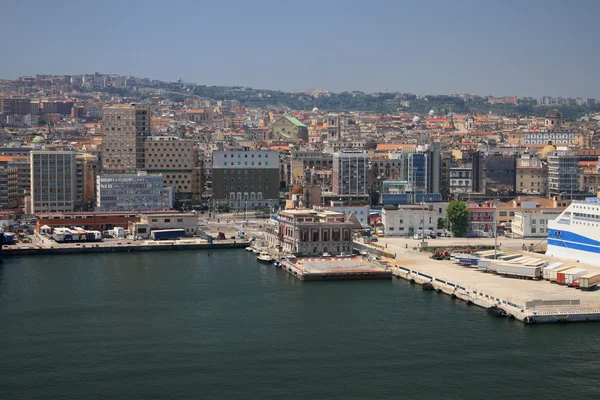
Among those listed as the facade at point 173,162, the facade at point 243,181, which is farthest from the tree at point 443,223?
the facade at point 173,162

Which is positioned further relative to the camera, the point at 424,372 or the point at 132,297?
the point at 132,297

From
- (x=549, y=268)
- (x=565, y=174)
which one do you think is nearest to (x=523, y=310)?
(x=549, y=268)

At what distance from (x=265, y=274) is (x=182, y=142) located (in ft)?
53.5

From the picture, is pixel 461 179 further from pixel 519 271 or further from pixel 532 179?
pixel 519 271

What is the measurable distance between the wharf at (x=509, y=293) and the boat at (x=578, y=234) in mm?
578

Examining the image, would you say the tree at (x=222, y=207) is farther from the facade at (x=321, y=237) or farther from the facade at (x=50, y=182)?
the facade at (x=321, y=237)

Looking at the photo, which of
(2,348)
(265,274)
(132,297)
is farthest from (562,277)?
(2,348)

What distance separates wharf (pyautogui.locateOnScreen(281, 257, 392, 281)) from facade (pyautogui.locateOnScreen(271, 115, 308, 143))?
40.8m

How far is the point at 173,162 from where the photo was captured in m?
40.1

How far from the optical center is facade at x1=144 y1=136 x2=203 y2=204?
3984cm

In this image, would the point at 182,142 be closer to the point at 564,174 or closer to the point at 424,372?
the point at 564,174

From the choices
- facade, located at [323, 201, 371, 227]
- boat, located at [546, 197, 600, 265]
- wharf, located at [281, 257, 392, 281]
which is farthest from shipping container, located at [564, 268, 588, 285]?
facade, located at [323, 201, 371, 227]

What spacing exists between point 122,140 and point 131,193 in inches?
195

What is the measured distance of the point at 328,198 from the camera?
126 feet
